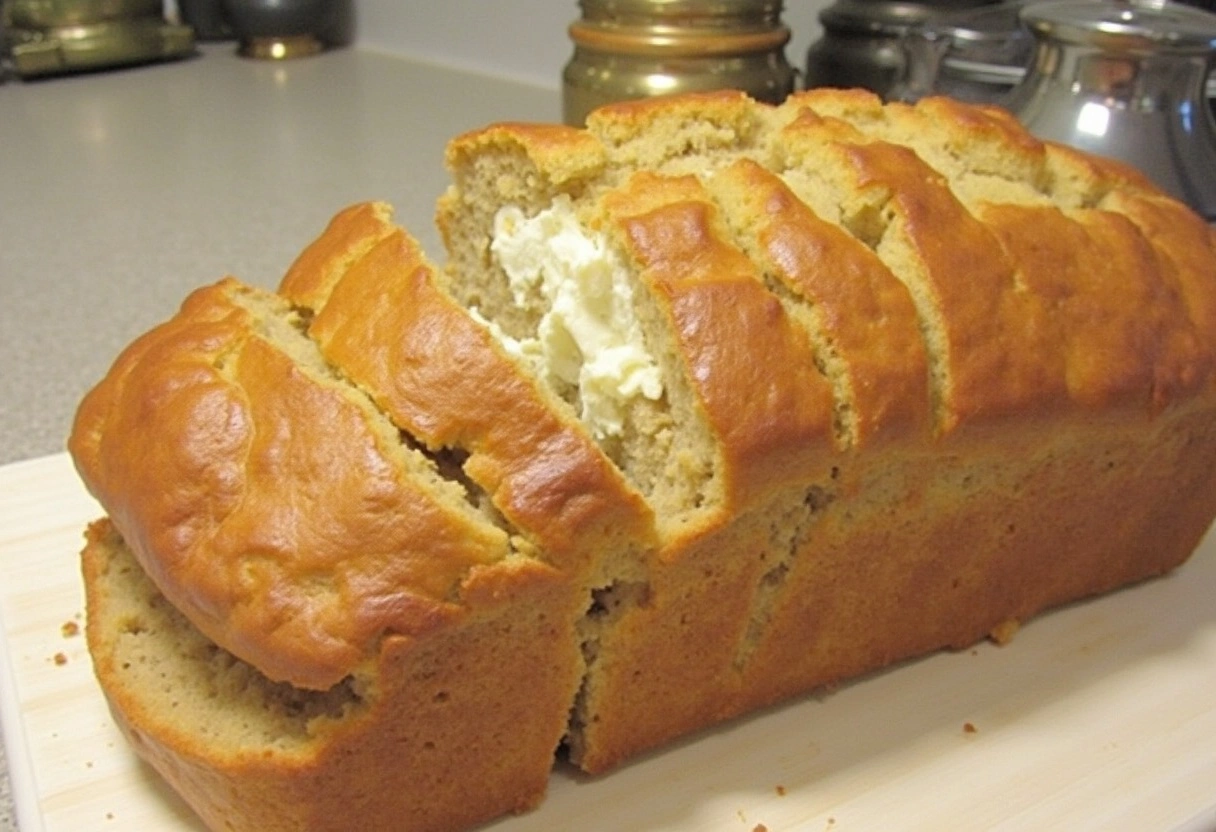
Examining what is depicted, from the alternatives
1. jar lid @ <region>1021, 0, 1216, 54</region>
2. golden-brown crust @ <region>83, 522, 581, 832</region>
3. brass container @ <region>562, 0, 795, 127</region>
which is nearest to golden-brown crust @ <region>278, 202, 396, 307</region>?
golden-brown crust @ <region>83, 522, 581, 832</region>

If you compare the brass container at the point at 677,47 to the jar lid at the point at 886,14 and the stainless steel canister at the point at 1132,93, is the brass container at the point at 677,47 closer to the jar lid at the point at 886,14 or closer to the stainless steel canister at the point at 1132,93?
the jar lid at the point at 886,14

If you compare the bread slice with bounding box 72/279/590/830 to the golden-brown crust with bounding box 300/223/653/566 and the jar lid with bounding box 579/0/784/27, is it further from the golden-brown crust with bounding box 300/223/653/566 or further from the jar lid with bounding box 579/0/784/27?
the jar lid with bounding box 579/0/784/27

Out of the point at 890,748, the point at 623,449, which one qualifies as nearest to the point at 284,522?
the point at 623,449

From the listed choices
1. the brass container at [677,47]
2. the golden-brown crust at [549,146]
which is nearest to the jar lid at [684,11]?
the brass container at [677,47]

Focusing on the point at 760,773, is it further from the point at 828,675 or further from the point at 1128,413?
the point at 1128,413

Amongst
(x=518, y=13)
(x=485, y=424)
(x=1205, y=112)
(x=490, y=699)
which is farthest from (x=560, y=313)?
(x=518, y=13)

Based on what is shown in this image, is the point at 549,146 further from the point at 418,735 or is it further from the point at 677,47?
the point at 677,47
